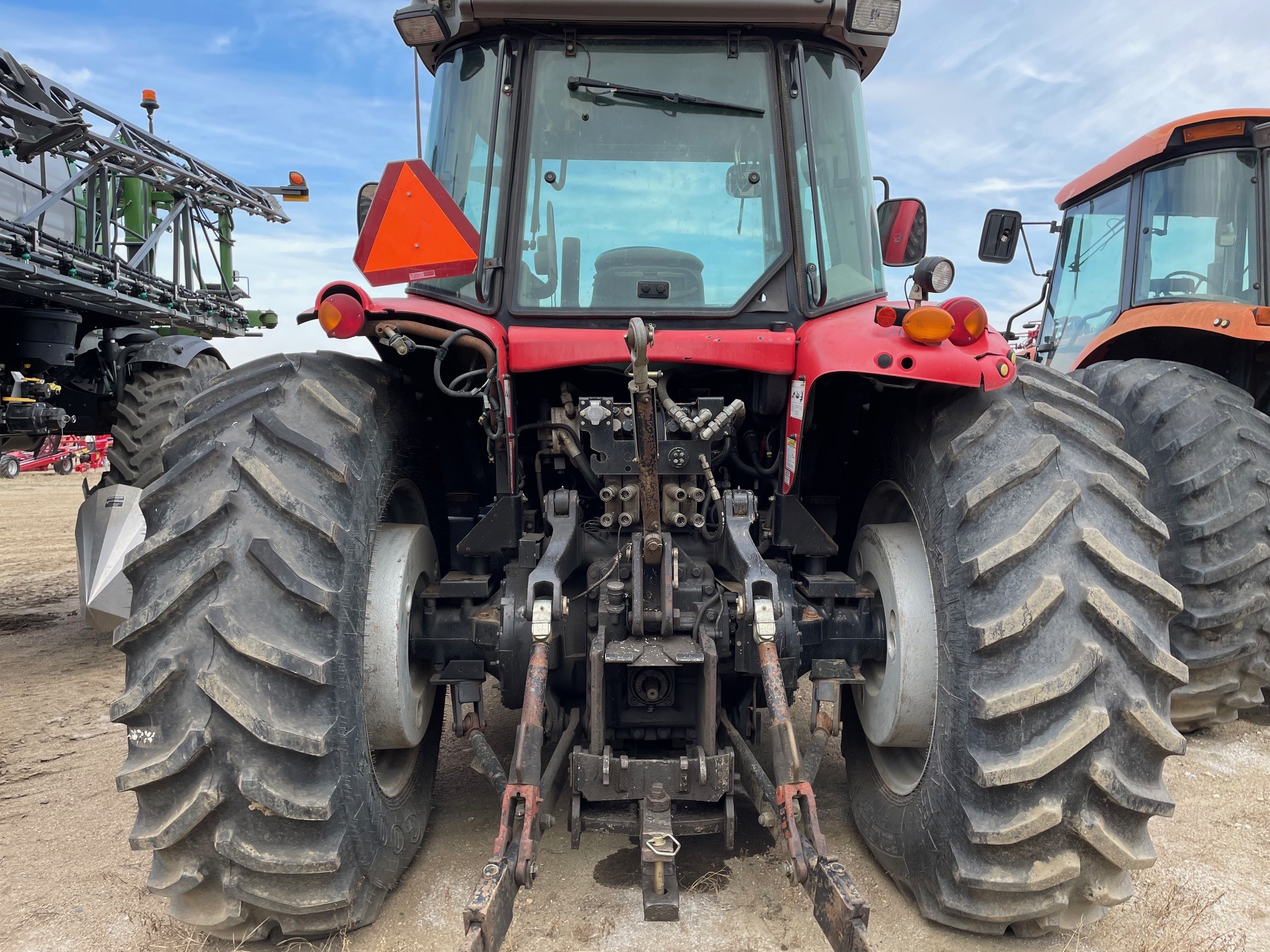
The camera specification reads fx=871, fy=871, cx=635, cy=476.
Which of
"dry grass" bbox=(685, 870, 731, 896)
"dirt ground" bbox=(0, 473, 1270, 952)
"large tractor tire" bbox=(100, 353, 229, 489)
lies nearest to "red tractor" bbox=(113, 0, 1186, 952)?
"dirt ground" bbox=(0, 473, 1270, 952)

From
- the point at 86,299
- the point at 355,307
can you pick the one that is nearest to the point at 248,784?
the point at 355,307

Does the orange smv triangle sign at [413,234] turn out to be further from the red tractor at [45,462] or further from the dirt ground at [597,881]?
the red tractor at [45,462]

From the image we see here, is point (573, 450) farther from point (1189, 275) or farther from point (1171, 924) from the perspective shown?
point (1189, 275)

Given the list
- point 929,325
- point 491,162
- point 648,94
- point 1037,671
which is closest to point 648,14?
point 648,94

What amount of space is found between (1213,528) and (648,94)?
2.85 metres

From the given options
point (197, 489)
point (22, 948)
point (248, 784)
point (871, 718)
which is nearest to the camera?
point (248, 784)

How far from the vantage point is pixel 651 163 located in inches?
107

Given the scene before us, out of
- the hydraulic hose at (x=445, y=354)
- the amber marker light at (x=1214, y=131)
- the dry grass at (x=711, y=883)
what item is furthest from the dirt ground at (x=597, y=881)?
the amber marker light at (x=1214, y=131)

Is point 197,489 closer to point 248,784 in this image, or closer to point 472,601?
→ point 248,784

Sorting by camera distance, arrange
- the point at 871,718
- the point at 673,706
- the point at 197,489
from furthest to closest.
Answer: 1. the point at 871,718
2. the point at 673,706
3. the point at 197,489

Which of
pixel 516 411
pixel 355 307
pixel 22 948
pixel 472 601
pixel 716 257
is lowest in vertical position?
pixel 22 948

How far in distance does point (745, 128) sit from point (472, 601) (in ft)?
5.62

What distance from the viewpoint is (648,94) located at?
2688 mm

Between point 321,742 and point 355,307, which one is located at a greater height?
point 355,307
